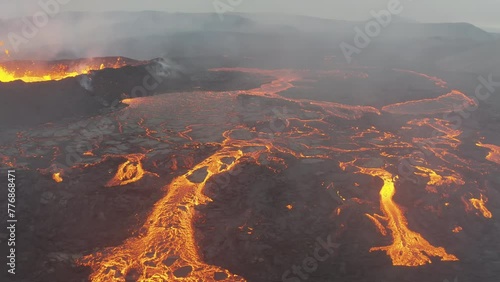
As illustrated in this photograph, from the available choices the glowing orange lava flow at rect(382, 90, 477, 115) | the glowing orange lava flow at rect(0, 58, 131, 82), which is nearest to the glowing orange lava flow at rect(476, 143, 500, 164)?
the glowing orange lava flow at rect(382, 90, 477, 115)

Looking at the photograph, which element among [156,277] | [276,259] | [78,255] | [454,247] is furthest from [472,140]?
[78,255]

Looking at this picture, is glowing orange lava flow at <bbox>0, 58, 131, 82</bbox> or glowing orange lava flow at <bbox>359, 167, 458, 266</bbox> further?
glowing orange lava flow at <bbox>0, 58, 131, 82</bbox>

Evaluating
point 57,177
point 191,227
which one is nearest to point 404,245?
point 191,227

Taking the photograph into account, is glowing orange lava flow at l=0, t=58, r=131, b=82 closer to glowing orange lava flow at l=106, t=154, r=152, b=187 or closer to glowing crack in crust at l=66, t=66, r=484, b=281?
glowing crack in crust at l=66, t=66, r=484, b=281

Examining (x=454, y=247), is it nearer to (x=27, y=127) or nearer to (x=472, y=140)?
(x=472, y=140)

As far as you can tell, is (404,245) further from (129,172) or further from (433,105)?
(433,105)

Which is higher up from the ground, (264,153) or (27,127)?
(27,127)
